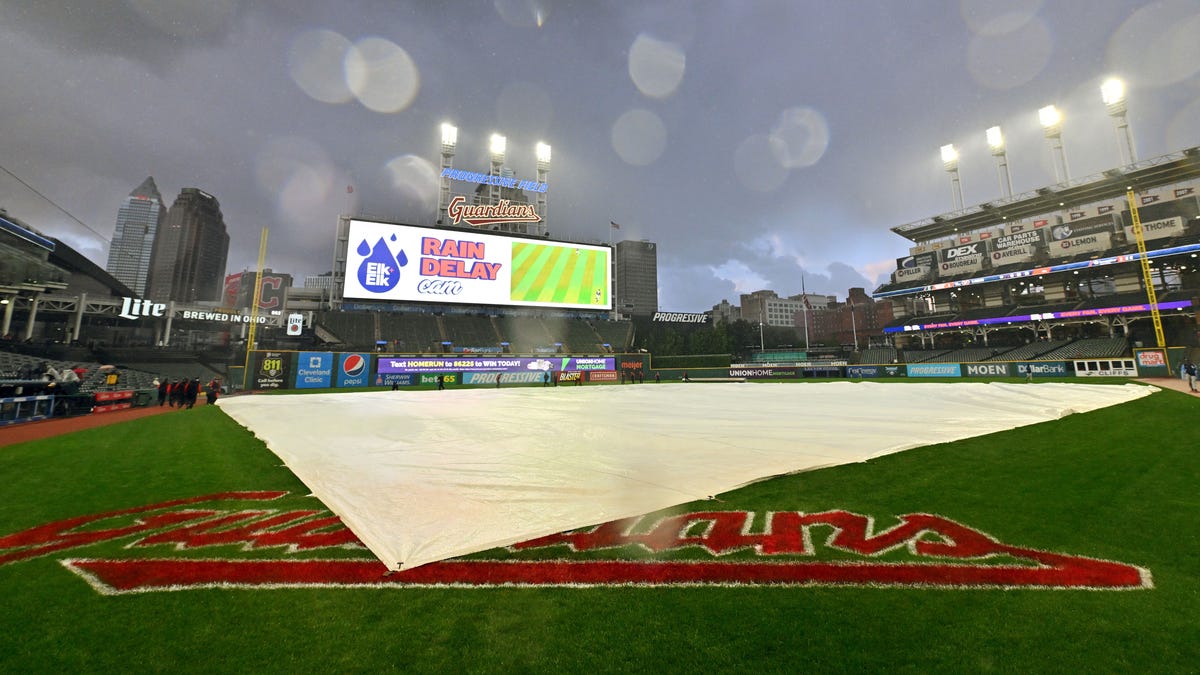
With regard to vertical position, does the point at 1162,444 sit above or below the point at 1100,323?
below

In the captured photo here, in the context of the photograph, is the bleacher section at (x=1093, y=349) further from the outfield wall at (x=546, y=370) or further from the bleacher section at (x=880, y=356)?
the bleacher section at (x=880, y=356)

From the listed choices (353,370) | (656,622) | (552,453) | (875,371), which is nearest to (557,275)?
(353,370)

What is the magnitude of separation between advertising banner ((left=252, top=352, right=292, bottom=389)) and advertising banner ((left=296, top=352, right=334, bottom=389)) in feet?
2.50

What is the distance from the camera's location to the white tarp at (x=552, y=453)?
3791 mm

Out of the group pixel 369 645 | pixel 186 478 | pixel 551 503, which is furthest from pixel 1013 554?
pixel 186 478

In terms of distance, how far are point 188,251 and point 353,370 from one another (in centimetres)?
17793

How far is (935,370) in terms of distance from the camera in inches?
1281

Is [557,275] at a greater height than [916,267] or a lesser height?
lesser

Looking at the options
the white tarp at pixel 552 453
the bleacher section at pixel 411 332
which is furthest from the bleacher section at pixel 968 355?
the bleacher section at pixel 411 332

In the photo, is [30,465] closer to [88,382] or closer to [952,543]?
[952,543]

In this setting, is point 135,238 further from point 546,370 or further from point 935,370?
point 935,370

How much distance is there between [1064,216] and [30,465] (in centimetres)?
7457

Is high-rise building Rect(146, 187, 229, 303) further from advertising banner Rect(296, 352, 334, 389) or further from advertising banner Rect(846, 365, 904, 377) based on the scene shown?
advertising banner Rect(846, 365, 904, 377)

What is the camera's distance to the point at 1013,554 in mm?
3205
